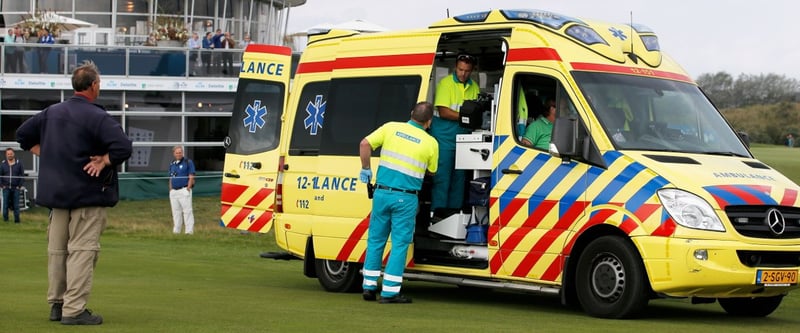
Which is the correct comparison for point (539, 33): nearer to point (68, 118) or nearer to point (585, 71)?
point (585, 71)

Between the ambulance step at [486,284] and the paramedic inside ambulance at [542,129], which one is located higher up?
the paramedic inside ambulance at [542,129]

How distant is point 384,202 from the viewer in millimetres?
12922

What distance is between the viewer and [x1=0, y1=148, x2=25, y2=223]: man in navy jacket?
104ft

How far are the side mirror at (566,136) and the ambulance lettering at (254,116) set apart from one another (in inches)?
286

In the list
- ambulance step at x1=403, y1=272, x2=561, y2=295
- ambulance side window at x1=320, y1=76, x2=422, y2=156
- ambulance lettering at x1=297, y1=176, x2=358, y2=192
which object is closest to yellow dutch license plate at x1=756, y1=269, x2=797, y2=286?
ambulance step at x1=403, y1=272, x2=561, y2=295

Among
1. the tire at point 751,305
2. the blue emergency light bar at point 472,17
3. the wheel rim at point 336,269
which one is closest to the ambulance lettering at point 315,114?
the wheel rim at point 336,269

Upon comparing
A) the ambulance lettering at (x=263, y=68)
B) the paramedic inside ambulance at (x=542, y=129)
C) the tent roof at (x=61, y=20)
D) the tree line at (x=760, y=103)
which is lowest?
the tree line at (x=760, y=103)

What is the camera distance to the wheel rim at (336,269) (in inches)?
572

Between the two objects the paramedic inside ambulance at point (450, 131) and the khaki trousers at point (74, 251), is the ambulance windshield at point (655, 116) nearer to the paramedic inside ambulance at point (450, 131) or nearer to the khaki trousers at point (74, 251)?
the paramedic inside ambulance at point (450, 131)

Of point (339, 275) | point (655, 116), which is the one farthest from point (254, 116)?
point (655, 116)

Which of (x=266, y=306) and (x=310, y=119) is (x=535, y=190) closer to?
(x=266, y=306)

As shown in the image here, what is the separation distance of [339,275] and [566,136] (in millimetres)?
3531

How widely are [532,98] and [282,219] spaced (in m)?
3.60

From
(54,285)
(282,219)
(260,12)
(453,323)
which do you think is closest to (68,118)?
(54,285)
